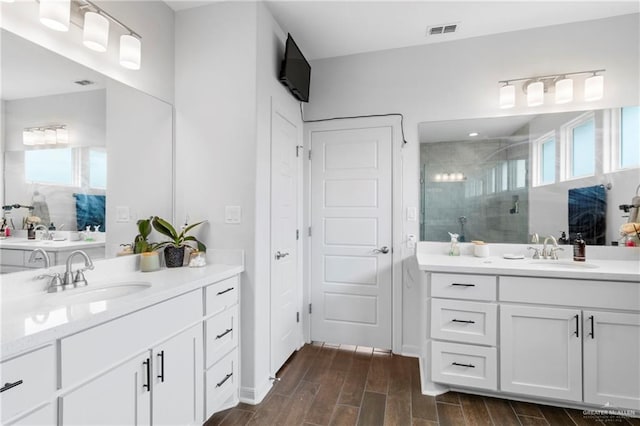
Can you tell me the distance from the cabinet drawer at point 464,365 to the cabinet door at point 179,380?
152 cm

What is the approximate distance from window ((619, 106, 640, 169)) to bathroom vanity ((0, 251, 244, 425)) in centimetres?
295

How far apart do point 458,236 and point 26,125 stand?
9.56 feet

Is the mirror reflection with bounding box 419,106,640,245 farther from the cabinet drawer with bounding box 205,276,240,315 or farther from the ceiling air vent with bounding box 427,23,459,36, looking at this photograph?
the cabinet drawer with bounding box 205,276,240,315

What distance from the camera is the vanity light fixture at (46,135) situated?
1.44m

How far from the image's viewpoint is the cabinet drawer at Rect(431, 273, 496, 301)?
2.01 meters

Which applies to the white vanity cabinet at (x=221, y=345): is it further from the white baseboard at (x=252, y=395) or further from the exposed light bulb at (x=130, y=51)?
the exposed light bulb at (x=130, y=51)

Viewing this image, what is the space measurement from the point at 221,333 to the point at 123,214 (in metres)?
0.96

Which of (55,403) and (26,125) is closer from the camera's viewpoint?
(55,403)

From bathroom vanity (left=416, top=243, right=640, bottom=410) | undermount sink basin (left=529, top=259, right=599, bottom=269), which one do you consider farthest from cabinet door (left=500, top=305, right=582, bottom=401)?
undermount sink basin (left=529, top=259, right=599, bottom=269)

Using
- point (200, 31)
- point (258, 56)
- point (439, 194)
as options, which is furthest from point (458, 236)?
point (200, 31)

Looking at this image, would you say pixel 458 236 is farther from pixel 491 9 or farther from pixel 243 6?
pixel 243 6

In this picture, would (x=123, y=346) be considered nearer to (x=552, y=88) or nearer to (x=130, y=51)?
(x=130, y=51)

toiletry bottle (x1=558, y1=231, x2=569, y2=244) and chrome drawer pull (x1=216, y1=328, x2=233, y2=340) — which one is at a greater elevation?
toiletry bottle (x1=558, y1=231, x2=569, y2=244)

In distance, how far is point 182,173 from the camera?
217 cm
